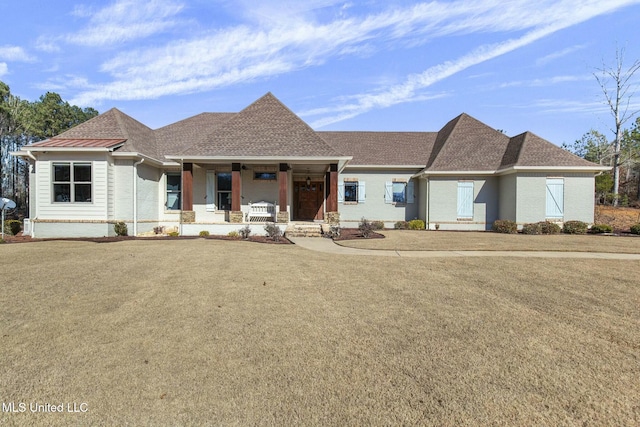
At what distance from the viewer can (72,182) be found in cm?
1417

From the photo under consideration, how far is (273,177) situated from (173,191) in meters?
5.51

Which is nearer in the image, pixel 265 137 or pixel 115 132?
pixel 115 132

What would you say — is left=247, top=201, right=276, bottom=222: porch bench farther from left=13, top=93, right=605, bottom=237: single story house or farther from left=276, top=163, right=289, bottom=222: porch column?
left=276, top=163, right=289, bottom=222: porch column

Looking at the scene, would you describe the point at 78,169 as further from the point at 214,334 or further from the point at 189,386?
the point at 189,386

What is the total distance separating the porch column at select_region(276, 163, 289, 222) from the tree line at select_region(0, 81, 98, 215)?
965 inches

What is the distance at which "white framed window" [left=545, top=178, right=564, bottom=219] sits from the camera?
682 inches

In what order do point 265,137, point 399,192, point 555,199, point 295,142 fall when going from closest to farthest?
point 295,142 → point 265,137 → point 555,199 → point 399,192

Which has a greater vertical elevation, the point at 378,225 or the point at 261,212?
the point at 261,212

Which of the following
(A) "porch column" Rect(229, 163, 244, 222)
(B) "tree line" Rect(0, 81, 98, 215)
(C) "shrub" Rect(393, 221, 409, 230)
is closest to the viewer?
(A) "porch column" Rect(229, 163, 244, 222)

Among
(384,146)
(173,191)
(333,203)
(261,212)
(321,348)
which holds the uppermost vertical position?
(384,146)

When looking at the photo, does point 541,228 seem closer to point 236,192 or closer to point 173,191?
point 236,192

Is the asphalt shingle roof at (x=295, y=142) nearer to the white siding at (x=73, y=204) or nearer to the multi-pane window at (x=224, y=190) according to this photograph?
the white siding at (x=73, y=204)

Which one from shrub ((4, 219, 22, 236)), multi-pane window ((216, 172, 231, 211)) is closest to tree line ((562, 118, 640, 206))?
multi-pane window ((216, 172, 231, 211))

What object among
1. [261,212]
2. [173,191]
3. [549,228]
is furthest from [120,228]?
[549,228]
